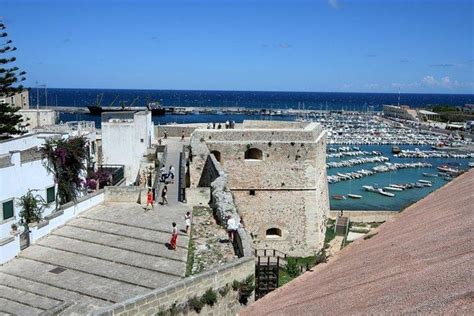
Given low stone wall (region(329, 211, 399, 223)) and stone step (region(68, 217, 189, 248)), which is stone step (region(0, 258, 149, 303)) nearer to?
stone step (region(68, 217, 189, 248))

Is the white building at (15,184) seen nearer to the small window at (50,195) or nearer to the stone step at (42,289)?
the small window at (50,195)

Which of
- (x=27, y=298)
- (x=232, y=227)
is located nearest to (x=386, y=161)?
(x=232, y=227)

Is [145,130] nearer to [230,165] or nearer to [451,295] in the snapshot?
[230,165]

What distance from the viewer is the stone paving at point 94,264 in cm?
1146

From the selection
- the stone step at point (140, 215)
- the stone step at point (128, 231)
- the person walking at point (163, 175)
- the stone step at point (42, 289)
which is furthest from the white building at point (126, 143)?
the stone step at point (42, 289)

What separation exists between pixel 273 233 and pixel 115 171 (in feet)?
28.1

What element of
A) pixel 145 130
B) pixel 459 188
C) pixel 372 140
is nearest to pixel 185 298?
pixel 459 188

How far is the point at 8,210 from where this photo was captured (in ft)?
51.3

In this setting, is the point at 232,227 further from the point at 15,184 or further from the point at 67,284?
the point at 15,184

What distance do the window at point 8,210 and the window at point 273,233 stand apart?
12.1 meters

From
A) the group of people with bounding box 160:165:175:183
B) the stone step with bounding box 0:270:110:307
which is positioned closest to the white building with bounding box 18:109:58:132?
the group of people with bounding box 160:165:175:183

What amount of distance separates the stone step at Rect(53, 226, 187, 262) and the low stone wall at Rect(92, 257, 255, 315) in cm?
227

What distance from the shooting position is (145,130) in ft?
93.8

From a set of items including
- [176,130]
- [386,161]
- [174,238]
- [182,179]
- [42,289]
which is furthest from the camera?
[386,161]
